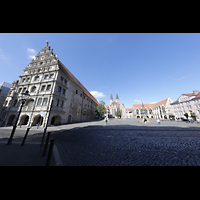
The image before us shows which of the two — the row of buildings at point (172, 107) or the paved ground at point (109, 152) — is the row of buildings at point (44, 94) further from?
the row of buildings at point (172, 107)

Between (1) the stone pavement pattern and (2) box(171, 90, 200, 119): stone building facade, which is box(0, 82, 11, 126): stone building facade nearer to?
(1) the stone pavement pattern

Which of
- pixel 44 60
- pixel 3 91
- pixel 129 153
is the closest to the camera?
pixel 129 153

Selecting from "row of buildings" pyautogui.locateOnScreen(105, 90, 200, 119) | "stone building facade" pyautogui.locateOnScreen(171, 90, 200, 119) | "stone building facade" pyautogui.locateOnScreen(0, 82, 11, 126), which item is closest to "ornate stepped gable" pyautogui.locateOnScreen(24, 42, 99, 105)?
"row of buildings" pyautogui.locateOnScreen(105, 90, 200, 119)

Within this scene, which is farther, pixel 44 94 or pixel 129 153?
pixel 44 94

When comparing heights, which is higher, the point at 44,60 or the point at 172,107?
the point at 44,60

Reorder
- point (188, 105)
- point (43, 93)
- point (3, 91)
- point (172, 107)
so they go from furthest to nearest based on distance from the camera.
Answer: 1. point (172, 107)
2. point (188, 105)
3. point (3, 91)
4. point (43, 93)

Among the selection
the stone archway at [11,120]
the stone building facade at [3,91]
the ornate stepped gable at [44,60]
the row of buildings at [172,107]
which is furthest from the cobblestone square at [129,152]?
the stone building facade at [3,91]

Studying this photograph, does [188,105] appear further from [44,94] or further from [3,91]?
[3,91]

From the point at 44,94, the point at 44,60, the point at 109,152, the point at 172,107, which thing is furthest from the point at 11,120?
the point at 172,107
